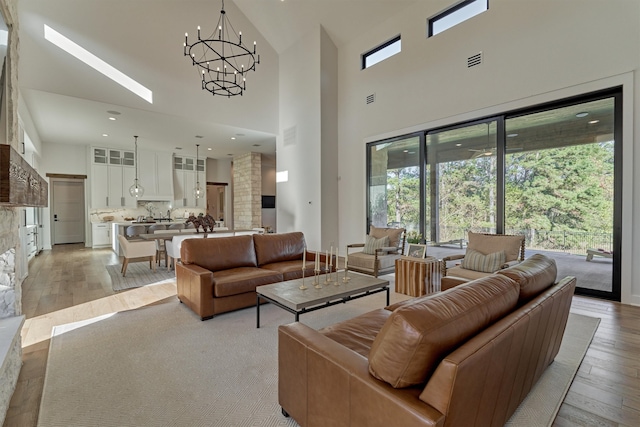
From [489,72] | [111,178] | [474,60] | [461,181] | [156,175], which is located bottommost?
[461,181]

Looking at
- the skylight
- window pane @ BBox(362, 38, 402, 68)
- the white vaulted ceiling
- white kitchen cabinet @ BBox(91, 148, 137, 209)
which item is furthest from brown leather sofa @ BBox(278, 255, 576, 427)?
white kitchen cabinet @ BBox(91, 148, 137, 209)

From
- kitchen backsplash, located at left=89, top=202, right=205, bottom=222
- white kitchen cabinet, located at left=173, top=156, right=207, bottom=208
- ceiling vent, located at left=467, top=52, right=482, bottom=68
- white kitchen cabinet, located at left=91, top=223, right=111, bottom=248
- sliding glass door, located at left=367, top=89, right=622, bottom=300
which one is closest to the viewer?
sliding glass door, located at left=367, top=89, right=622, bottom=300

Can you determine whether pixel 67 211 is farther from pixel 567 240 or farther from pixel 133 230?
pixel 567 240

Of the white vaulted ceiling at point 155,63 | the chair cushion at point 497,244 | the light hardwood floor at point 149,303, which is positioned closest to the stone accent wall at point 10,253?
the light hardwood floor at point 149,303

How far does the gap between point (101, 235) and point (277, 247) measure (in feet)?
25.0

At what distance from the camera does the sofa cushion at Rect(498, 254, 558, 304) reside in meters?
1.62

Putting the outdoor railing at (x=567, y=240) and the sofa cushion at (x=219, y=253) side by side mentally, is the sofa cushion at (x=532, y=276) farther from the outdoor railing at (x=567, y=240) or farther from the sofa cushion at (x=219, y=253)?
the sofa cushion at (x=219, y=253)

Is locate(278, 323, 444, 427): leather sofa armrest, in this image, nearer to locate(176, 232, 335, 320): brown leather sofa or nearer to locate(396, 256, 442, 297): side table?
locate(176, 232, 335, 320): brown leather sofa

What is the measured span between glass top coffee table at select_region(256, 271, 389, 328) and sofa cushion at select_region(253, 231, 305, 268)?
1.13 meters

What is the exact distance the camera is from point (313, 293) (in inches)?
108

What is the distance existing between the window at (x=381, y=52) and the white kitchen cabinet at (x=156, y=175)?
7.19 metres

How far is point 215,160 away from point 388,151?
25.6ft

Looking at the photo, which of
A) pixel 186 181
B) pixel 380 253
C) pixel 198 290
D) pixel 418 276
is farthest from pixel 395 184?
pixel 186 181

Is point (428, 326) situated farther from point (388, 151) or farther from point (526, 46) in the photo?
point (388, 151)
